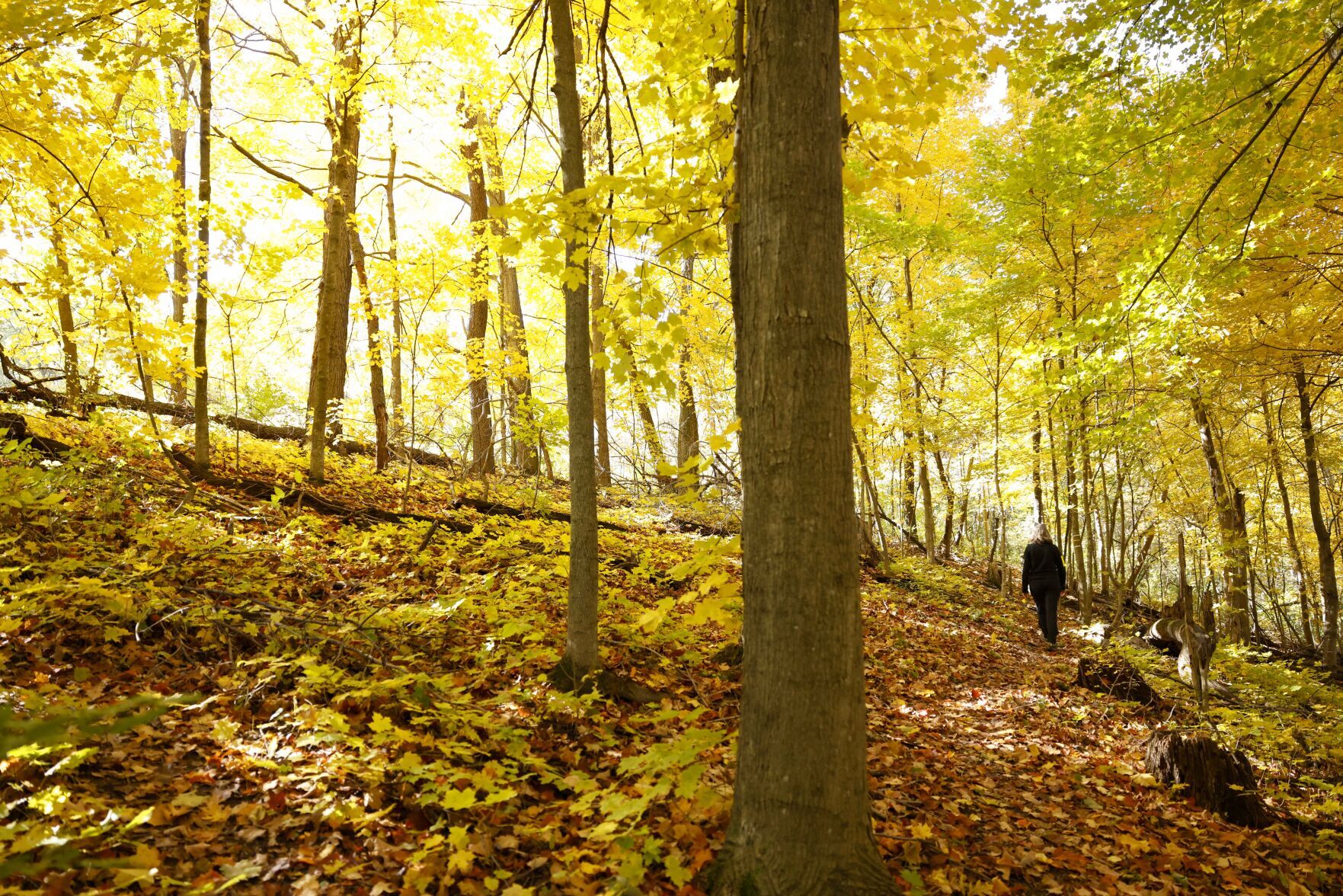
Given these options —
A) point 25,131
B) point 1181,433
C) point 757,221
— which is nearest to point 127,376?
point 25,131

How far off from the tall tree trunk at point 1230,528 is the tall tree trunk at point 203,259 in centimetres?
1312

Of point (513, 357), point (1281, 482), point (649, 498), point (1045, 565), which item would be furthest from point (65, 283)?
point (1281, 482)

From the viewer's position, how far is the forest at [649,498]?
2252 mm

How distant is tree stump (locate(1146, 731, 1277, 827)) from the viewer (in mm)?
4238

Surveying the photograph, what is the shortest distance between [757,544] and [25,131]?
22.7 ft

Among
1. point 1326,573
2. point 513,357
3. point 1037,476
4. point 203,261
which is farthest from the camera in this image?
point 1037,476

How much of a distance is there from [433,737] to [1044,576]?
27.2 feet

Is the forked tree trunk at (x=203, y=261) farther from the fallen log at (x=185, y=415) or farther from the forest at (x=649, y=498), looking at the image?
the fallen log at (x=185, y=415)

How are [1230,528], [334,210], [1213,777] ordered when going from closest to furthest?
[1213,777] → [334,210] → [1230,528]

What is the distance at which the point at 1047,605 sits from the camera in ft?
29.6

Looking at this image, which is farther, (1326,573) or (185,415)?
(1326,573)

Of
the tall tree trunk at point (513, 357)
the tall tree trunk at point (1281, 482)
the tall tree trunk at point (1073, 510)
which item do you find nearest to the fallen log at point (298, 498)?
the tall tree trunk at point (513, 357)

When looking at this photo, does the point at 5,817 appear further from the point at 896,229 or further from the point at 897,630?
the point at 896,229

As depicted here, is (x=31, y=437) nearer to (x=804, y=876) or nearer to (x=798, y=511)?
(x=798, y=511)
